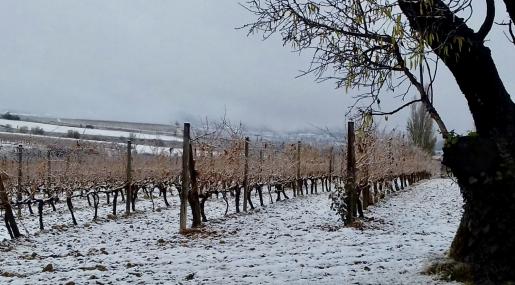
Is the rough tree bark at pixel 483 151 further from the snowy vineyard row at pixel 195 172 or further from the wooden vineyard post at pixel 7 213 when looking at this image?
the wooden vineyard post at pixel 7 213

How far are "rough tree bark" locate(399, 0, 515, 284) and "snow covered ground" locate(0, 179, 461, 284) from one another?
2.79 feet

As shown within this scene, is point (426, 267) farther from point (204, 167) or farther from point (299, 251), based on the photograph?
point (204, 167)

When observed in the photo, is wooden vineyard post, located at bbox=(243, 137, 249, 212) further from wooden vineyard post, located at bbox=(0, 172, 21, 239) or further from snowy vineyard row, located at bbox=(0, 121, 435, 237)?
wooden vineyard post, located at bbox=(0, 172, 21, 239)

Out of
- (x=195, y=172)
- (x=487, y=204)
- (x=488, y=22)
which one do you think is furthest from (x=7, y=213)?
(x=488, y=22)

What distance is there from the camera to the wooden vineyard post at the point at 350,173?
11695 mm

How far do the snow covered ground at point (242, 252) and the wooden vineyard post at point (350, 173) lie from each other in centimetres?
57

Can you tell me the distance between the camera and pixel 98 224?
611 inches

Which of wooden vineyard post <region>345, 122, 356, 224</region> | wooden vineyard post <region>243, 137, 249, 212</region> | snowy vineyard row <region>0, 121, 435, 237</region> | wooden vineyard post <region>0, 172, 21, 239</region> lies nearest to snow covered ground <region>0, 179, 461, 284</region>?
wooden vineyard post <region>0, 172, 21, 239</region>

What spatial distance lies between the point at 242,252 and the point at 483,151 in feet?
14.8

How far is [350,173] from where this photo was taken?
11.9 m

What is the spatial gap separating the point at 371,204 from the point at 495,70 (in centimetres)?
1411

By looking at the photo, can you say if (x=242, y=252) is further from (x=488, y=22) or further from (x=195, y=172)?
(x=488, y=22)

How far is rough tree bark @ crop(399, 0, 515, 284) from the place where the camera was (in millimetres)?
4613

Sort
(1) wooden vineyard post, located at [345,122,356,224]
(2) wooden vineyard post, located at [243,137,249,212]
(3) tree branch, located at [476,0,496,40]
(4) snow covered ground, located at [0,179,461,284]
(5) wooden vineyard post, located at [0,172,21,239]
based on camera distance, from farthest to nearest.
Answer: (2) wooden vineyard post, located at [243,137,249,212]
(5) wooden vineyard post, located at [0,172,21,239]
(1) wooden vineyard post, located at [345,122,356,224]
(4) snow covered ground, located at [0,179,461,284]
(3) tree branch, located at [476,0,496,40]
